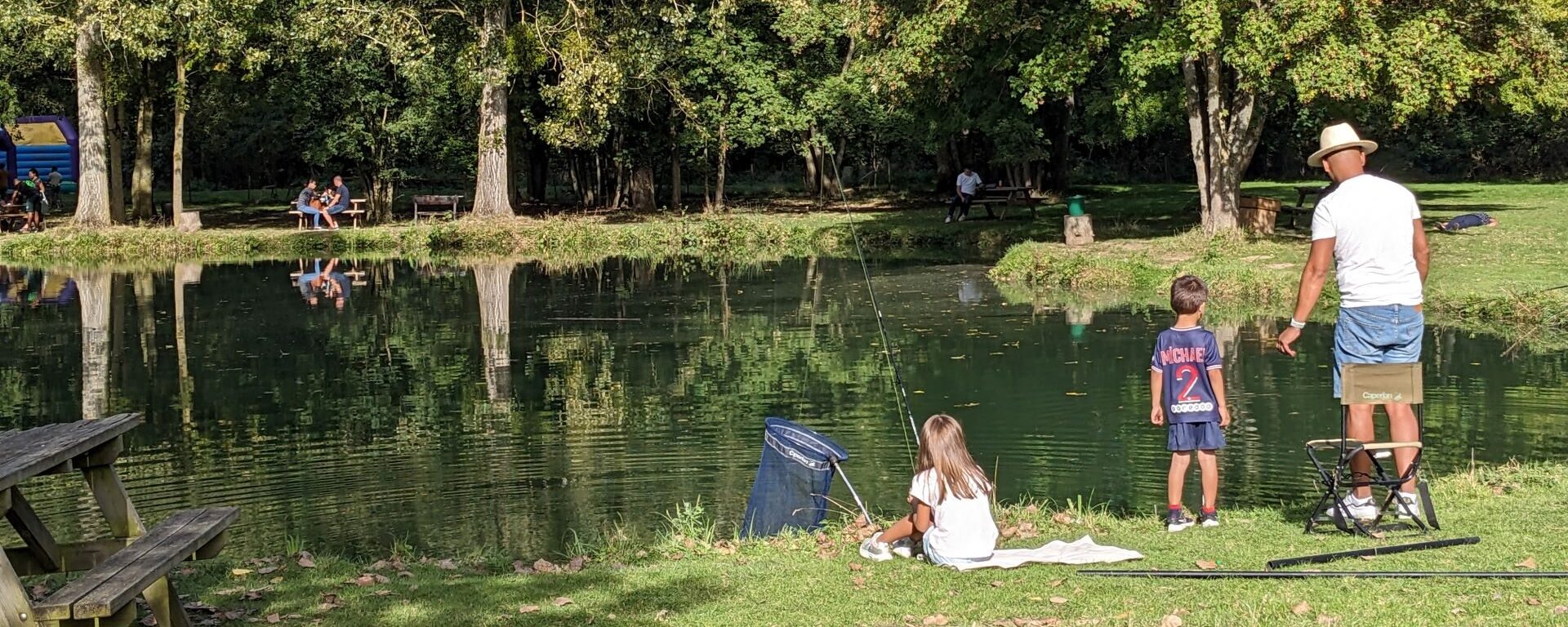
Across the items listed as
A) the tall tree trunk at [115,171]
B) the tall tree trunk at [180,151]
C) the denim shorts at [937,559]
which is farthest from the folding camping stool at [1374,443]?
the tall tree trunk at [115,171]

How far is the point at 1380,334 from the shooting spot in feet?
22.8

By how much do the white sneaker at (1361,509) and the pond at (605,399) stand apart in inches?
68.2

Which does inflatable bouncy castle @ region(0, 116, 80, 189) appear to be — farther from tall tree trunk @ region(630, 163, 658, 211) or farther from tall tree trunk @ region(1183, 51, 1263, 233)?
tall tree trunk @ region(1183, 51, 1263, 233)

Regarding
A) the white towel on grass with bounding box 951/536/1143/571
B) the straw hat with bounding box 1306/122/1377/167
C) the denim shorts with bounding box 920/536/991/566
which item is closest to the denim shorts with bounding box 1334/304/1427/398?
the straw hat with bounding box 1306/122/1377/167

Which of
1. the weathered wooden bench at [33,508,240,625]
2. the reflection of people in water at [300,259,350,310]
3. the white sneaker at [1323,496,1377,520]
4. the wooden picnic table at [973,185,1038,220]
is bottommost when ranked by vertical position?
the white sneaker at [1323,496,1377,520]

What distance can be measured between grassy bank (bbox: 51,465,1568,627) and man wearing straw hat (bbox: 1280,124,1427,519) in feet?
1.83

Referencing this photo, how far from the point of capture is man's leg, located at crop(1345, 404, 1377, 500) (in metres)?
7.02

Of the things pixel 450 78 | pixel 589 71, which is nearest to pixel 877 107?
pixel 589 71

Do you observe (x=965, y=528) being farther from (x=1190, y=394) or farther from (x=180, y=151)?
(x=180, y=151)

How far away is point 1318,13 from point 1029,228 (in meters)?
11.2

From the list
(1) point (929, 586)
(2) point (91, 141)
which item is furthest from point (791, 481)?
(2) point (91, 141)

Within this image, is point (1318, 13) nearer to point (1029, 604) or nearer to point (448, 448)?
point (448, 448)

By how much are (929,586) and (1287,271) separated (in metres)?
14.9

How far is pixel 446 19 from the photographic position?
3584 centimetres
